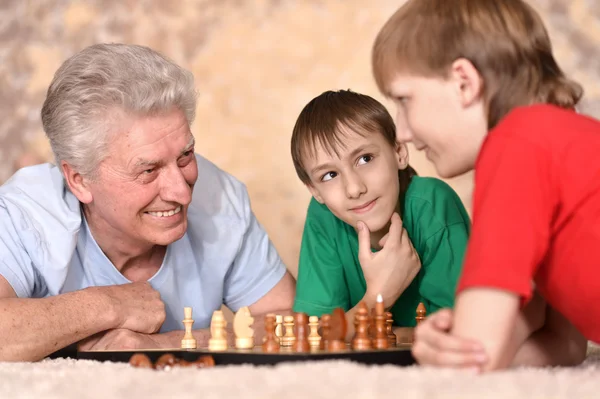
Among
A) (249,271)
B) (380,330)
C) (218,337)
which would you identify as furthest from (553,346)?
(249,271)

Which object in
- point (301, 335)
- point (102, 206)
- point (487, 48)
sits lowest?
point (301, 335)

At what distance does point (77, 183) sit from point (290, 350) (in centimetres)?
82

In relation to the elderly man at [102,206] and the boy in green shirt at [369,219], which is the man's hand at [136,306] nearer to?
the elderly man at [102,206]

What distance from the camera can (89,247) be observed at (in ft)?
7.30

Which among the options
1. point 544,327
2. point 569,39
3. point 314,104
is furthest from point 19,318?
point 569,39

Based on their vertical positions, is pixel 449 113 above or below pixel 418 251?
Answer: above

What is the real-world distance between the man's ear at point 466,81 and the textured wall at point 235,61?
6.28ft

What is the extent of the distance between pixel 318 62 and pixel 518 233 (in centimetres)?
227

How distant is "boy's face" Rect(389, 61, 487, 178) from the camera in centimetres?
138

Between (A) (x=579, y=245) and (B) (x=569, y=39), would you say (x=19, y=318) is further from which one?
(B) (x=569, y=39)

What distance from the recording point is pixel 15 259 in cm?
204

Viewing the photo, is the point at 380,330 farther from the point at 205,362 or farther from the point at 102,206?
the point at 102,206

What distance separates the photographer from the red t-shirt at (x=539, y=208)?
1163 mm

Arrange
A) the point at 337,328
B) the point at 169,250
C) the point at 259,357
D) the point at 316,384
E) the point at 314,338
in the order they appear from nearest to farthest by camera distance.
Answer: the point at 316,384 < the point at 259,357 < the point at 337,328 < the point at 314,338 < the point at 169,250
